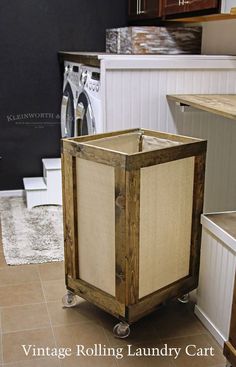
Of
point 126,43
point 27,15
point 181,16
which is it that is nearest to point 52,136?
point 27,15

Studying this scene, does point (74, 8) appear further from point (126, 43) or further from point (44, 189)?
point (44, 189)

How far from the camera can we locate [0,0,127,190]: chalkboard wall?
382 cm

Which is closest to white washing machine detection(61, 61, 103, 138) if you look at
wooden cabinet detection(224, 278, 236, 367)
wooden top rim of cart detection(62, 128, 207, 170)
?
wooden top rim of cart detection(62, 128, 207, 170)

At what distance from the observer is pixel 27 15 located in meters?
3.80

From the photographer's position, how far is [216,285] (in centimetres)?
209

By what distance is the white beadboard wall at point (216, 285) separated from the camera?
1.97 meters

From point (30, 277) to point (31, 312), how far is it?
0.38m

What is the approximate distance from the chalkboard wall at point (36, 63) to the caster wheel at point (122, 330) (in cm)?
227

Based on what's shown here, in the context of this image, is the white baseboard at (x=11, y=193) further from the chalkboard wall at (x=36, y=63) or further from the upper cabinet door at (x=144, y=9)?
the upper cabinet door at (x=144, y=9)

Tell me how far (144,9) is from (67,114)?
3.31ft

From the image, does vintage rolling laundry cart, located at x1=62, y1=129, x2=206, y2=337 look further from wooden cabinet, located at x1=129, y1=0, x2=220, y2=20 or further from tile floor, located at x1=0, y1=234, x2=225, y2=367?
wooden cabinet, located at x1=129, y1=0, x2=220, y2=20

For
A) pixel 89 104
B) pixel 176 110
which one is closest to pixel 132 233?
pixel 176 110

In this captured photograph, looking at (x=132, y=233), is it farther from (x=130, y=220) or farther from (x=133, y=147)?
(x=133, y=147)

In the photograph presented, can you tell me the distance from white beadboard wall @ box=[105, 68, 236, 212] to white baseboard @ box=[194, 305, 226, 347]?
3.09 feet
